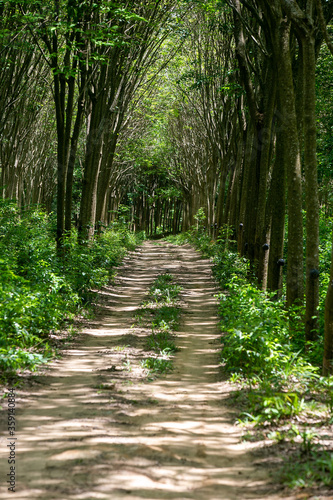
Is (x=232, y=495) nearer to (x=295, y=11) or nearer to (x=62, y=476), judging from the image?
(x=62, y=476)

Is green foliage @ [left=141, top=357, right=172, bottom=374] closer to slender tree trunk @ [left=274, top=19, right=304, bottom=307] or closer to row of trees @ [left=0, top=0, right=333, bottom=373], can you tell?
row of trees @ [left=0, top=0, right=333, bottom=373]

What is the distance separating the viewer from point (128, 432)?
4.39 m

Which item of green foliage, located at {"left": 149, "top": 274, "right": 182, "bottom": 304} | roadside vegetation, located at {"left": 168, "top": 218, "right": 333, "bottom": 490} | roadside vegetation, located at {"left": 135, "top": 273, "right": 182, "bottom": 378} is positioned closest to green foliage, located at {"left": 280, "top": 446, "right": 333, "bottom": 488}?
roadside vegetation, located at {"left": 168, "top": 218, "right": 333, "bottom": 490}

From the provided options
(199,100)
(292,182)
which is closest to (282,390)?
(292,182)

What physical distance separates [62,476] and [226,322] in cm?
486

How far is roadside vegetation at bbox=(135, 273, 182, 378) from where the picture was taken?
663cm

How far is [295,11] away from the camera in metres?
6.28

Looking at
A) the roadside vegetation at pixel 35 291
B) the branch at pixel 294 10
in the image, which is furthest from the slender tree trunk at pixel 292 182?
the roadside vegetation at pixel 35 291

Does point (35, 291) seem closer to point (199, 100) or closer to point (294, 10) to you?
point (294, 10)

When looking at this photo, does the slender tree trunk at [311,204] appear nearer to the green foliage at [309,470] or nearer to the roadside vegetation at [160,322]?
the roadside vegetation at [160,322]

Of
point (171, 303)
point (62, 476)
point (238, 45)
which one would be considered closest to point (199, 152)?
point (238, 45)

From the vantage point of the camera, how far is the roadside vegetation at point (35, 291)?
6.09 m

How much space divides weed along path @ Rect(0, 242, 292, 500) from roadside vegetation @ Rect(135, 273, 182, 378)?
0.18 meters

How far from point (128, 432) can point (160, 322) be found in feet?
15.1
